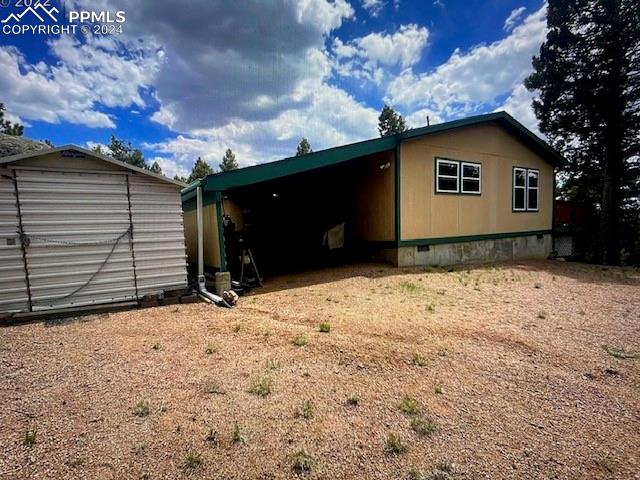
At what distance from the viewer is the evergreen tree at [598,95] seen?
37.9 feet

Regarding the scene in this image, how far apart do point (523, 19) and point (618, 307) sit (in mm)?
10845

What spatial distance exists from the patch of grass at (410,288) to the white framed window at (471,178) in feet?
15.3

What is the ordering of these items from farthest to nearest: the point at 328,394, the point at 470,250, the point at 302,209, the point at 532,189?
1. the point at 302,209
2. the point at 532,189
3. the point at 470,250
4. the point at 328,394

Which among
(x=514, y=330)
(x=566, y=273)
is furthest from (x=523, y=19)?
(x=514, y=330)

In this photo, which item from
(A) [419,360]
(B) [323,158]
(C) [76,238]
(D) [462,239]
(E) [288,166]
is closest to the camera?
(A) [419,360]

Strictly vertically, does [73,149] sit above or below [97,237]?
above

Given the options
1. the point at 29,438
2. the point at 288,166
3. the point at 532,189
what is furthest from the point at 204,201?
the point at 532,189

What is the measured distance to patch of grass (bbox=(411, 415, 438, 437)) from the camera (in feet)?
7.46

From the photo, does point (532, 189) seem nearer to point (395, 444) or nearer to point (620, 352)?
point (620, 352)

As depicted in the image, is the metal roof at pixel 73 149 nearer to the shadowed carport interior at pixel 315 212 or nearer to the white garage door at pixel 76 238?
the white garage door at pixel 76 238

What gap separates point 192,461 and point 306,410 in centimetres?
89

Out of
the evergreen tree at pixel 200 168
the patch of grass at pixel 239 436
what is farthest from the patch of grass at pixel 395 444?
the evergreen tree at pixel 200 168

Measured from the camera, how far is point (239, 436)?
2.26m

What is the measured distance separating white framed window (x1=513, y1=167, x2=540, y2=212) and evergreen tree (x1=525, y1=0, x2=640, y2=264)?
11.2 ft
